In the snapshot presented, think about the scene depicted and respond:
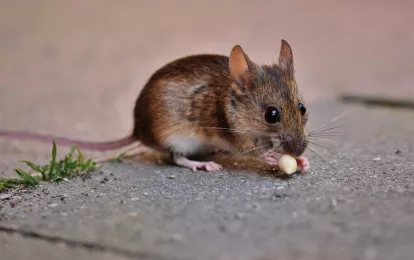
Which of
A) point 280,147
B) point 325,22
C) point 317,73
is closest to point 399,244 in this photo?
point 280,147

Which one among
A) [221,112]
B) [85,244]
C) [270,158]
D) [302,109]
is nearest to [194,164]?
[221,112]

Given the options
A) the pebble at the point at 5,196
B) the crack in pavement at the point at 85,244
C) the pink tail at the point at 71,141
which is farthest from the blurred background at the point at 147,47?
the crack in pavement at the point at 85,244

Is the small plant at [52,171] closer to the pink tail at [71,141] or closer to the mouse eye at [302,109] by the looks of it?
the pink tail at [71,141]

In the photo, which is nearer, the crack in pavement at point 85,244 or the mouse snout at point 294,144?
the crack in pavement at point 85,244

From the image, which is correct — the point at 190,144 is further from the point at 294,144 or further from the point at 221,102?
the point at 294,144

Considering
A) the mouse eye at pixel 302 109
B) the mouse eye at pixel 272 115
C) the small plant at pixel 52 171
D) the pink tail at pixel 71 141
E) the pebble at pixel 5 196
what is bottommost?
the pebble at pixel 5 196

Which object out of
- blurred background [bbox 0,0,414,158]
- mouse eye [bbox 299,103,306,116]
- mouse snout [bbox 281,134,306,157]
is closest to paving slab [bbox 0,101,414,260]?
mouse snout [bbox 281,134,306,157]

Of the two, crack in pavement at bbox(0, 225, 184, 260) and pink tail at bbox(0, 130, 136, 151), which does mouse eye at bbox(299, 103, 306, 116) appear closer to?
pink tail at bbox(0, 130, 136, 151)
